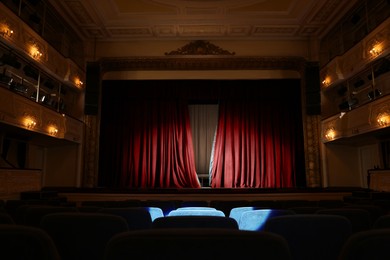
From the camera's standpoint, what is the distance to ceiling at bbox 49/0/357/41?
31.3 feet

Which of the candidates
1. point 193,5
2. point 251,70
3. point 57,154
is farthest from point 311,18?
point 57,154

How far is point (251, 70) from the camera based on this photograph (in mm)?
11281

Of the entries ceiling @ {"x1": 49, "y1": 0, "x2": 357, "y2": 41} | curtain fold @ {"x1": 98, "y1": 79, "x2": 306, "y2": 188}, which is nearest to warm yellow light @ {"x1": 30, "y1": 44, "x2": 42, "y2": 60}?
ceiling @ {"x1": 49, "y1": 0, "x2": 357, "y2": 41}

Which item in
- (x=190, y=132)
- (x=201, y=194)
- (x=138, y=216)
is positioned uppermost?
(x=190, y=132)

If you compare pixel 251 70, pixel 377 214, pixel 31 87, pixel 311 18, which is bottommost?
pixel 377 214

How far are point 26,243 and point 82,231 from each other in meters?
0.63

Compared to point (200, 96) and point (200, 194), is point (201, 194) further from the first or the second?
point (200, 96)

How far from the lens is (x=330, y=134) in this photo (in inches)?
391

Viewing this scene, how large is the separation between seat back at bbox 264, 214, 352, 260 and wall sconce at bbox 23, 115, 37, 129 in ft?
24.6

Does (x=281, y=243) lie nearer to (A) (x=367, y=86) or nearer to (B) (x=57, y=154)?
(A) (x=367, y=86)

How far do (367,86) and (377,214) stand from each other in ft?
25.6

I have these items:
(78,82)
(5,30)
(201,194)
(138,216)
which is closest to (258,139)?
(201,194)

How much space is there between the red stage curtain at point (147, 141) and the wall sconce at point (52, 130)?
2.22 meters

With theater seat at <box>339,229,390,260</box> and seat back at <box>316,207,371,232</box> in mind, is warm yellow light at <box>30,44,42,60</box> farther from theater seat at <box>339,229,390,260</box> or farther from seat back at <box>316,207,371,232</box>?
theater seat at <box>339,229,390,260</box>
